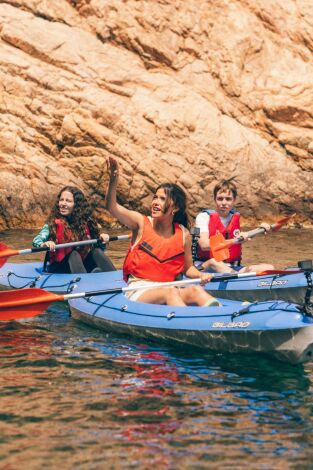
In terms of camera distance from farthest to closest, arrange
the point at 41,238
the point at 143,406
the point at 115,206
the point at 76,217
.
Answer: the point at 76,217 → the point at 41,238 → the point at 115,206 → the point at 143,406

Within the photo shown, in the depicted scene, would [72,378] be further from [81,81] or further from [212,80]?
[212,80]

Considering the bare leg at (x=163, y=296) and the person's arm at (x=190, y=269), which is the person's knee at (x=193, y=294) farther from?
the person's arm at (x=190, y=269)

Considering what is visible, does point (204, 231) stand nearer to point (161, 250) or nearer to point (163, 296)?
point (161, 250)

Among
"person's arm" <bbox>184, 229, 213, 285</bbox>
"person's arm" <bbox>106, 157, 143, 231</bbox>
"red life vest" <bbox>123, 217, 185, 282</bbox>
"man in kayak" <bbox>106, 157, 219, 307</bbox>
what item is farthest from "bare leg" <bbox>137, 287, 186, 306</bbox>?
"person's arm" <bbox>106, 157, 143, 231</bbox>

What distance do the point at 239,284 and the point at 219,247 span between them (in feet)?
1.40

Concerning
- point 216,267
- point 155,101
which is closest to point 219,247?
point 216,267

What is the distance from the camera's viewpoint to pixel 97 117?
47.6 ft

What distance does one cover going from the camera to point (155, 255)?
6355 millimetres

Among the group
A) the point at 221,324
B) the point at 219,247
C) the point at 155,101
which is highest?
the point at 155,101

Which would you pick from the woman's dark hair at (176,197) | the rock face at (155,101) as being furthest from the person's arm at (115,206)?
the rock face at (155,101)

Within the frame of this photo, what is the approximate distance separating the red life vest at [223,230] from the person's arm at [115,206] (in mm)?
2137

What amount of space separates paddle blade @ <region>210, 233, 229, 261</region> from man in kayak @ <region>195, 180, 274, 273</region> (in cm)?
25

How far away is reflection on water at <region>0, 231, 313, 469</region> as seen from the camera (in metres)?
3.80

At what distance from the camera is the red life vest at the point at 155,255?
634 cm
